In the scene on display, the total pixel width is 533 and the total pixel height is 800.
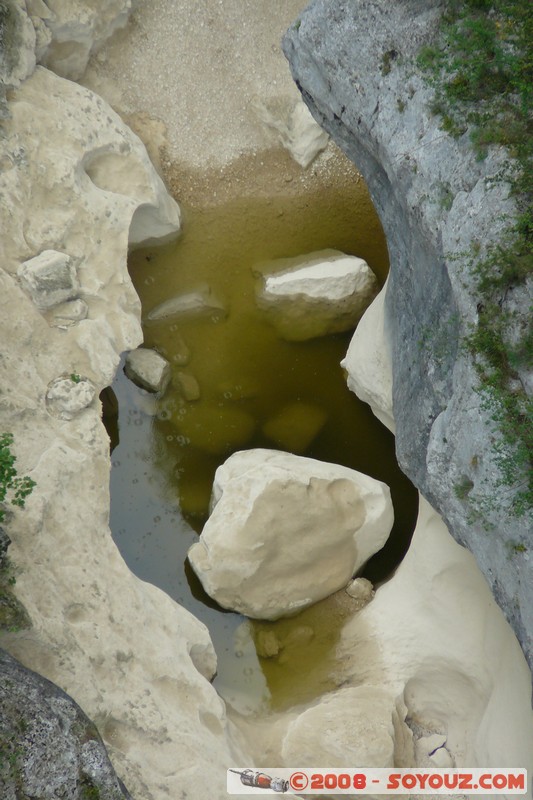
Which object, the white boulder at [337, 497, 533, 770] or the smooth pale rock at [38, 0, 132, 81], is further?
the smooth pale rock at [38, 0, 132, 81]

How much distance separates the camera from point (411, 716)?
10641 millimetres

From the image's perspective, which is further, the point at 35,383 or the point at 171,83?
the point at 171,83

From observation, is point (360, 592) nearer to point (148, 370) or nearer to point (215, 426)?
point (215, 426)

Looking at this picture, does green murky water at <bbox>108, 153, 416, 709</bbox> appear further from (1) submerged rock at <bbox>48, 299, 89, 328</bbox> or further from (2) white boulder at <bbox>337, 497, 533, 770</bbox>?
(1) submerged rock at <bbox>48, 299, 89, 328</bbox>

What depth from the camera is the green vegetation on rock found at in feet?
22.6

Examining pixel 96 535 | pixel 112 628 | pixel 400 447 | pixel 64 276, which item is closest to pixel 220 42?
pixel 64 276

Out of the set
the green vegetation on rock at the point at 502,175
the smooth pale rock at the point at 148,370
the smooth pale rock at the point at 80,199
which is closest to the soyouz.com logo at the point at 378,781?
the green vegetation on rock at the point at 502,175

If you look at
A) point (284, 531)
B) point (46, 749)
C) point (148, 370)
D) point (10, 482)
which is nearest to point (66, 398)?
point (10, 482)

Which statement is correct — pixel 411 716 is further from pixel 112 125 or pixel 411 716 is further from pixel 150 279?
pixel 112 125

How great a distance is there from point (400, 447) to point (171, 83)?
8127 mm

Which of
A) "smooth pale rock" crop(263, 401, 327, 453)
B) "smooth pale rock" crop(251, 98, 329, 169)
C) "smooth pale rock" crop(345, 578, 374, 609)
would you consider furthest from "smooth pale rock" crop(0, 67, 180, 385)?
"smooth pale rock" crop(345, 578, 374, 609)

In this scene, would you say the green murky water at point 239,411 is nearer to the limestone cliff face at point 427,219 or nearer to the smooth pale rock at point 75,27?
the limestone cliff face at point 427,219

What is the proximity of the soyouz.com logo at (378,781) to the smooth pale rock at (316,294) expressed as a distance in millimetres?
6857

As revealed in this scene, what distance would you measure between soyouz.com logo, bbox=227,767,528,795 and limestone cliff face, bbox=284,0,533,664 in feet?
10.9
